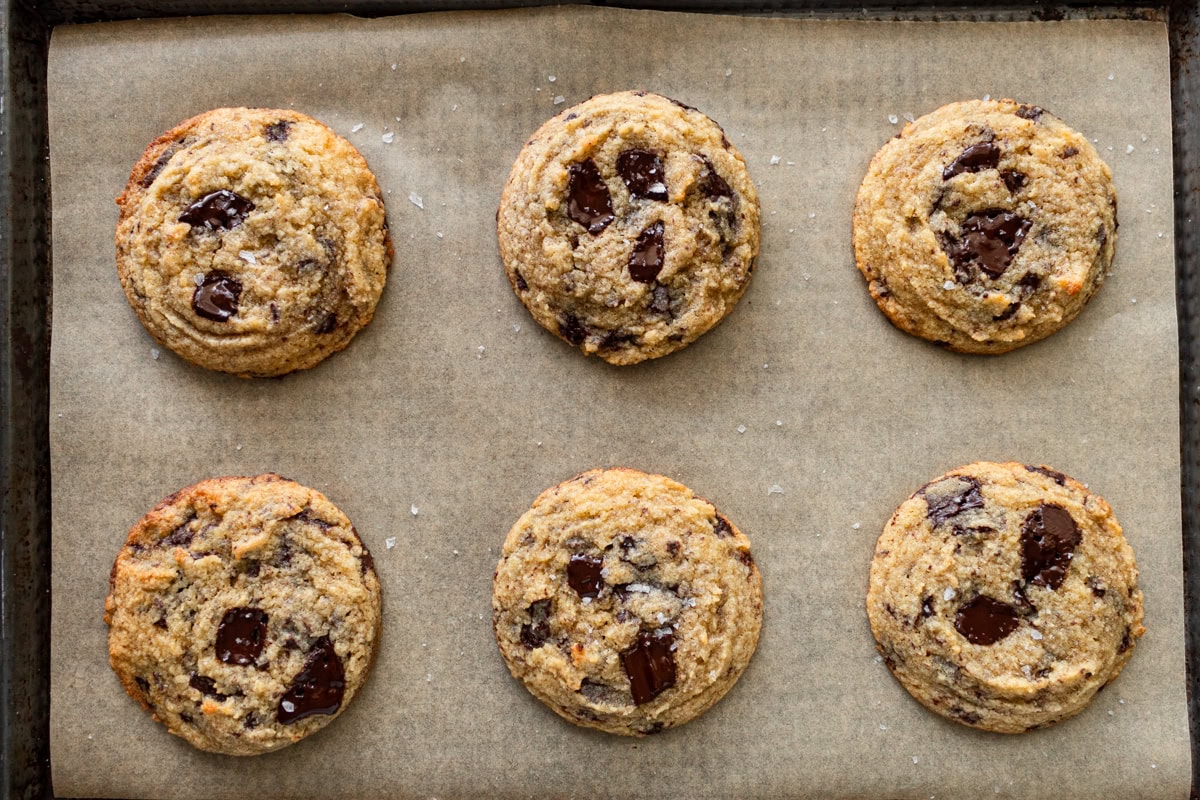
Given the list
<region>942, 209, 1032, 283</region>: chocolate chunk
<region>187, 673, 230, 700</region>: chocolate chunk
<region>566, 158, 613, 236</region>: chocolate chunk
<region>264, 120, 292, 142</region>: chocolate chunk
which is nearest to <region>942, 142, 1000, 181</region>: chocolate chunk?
<region>942, 209, 1032, 283</region>: chocolate chunk

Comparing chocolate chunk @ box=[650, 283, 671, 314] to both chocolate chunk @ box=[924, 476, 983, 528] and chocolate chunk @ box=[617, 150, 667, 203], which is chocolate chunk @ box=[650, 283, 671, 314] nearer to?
chocolate chunk @ box=[617, 150, 667, 203]

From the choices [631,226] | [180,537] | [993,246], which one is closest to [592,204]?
[631,226]

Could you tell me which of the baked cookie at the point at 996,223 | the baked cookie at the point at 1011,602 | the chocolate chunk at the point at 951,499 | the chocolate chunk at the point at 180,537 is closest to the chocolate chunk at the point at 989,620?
the baked cookie at the point at 1011,602

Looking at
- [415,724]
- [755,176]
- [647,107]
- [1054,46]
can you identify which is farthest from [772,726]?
[1054,46]

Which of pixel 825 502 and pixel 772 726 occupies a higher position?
pixel 825 502

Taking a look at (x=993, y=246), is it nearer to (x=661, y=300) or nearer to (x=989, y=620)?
(x=661, y=300)

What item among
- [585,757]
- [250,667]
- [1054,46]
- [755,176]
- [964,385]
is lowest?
[585,757]

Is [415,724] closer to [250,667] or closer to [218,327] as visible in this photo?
[250,667]
